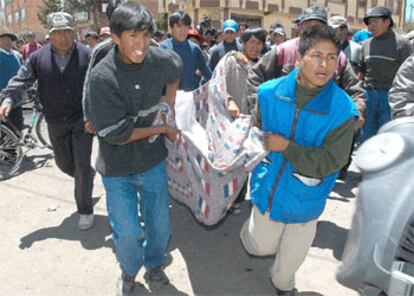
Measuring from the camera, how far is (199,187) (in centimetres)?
341

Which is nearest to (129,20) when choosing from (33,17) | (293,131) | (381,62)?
(293,131)

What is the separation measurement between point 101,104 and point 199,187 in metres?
1.10

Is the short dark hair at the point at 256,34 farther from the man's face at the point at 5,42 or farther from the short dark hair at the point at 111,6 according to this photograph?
the man's face at the point at 5,42

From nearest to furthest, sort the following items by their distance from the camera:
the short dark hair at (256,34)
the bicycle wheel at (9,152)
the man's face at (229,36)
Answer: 1. the short dark hair at (256,34)
2. the bicycle wheel at (9,152)
3. the man's face at (229,36)

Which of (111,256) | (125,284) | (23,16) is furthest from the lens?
(23,16)

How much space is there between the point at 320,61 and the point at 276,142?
1.67 feet

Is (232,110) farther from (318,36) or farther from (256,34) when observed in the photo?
(256,34)

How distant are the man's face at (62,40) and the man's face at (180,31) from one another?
1.69 metres

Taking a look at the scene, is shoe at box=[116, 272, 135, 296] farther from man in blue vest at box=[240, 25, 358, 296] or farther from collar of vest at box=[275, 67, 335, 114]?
collar of vest at box=[275, 67, 335, 114]

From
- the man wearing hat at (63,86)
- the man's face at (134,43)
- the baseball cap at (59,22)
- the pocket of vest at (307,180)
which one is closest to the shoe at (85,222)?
the man wearing hat at (63,86)

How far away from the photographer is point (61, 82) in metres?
4.09

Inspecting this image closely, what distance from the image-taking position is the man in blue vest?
2.52m

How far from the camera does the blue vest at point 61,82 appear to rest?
13.4ft

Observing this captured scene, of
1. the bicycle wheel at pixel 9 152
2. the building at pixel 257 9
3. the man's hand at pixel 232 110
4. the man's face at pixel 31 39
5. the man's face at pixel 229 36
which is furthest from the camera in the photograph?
the building at pixel 257 9
